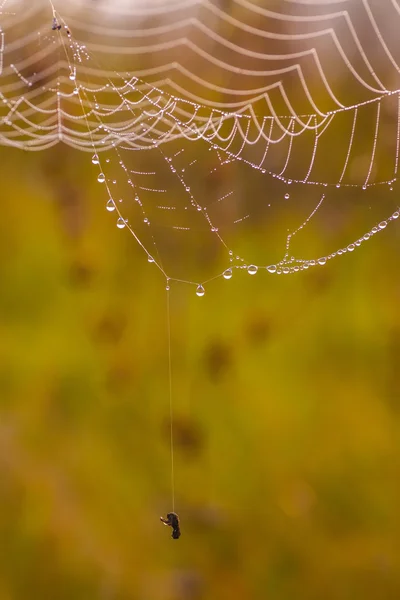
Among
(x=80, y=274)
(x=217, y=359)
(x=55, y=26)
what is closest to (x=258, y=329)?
(x=217, y=359)

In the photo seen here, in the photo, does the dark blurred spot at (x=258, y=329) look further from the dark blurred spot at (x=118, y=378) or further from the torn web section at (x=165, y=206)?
the dark blurred spot at (x=118, y=378)

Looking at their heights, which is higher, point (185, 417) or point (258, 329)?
point (258, 329)

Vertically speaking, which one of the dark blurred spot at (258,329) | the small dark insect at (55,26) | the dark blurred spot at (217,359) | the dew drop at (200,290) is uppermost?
the small dark insect at (55,26)

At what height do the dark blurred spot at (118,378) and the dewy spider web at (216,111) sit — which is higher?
the dewy spider web at (216,111)

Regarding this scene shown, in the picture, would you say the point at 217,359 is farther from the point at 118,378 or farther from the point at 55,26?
the point at 55,26

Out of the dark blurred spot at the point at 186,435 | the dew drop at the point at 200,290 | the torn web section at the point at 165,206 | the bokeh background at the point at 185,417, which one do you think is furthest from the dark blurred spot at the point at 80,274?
the dark blurred spot at the point at 186,435

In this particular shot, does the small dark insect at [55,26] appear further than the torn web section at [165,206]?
No
